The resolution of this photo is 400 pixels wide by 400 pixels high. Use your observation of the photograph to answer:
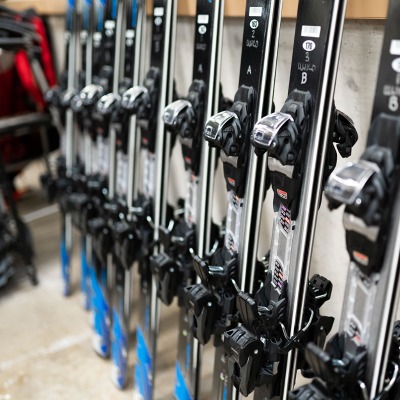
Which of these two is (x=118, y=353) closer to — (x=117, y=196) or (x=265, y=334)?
(x=117, y=196)

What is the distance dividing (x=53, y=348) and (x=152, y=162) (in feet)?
3.00

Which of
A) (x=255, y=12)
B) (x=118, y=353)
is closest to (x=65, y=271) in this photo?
(x=118, y=353)

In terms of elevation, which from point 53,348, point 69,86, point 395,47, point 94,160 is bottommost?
point 53,348

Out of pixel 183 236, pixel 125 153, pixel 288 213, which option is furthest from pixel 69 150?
pixel 288 213

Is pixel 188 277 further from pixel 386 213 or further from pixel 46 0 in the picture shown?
pixel 46 0

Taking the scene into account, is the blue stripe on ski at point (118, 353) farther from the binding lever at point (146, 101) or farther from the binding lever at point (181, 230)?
the binding lever at point (146, 101)

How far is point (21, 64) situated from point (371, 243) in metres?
2.24

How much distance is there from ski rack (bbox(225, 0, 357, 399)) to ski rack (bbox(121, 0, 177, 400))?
0.55 m

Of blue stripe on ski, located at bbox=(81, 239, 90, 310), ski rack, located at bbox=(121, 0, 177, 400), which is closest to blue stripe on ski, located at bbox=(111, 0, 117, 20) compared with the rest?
ski rack, located at bbox=(121, 0, 177, 400)

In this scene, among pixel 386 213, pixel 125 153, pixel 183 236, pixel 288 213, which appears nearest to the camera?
pixel 386 213

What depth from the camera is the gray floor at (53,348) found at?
1.78m

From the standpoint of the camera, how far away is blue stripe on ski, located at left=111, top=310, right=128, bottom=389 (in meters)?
1.77

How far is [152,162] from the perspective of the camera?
5.36ft

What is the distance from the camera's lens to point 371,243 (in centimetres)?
86
